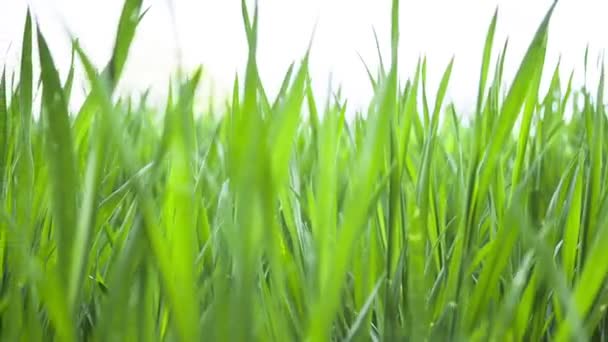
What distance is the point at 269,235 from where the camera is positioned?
0.62 feet

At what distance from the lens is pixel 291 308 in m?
0.30

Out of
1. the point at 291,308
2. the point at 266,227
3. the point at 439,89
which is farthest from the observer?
the point at 439,89

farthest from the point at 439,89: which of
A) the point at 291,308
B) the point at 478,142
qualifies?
the point at 291,308

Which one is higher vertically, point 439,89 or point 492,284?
point 439,89

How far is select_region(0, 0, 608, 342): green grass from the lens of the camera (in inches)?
7.8

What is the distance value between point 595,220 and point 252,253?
0.24 m

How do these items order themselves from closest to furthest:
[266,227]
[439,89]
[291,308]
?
[266,227] → [291,308] → [439,89]

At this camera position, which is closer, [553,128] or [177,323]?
[177,323]

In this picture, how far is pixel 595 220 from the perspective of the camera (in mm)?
345

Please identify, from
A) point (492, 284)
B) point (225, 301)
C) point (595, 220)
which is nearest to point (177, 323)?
point (225, 301)

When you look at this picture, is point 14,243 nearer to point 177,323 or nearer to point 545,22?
point 177,323

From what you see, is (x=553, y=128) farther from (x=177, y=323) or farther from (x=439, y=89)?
(x=177, y=323)

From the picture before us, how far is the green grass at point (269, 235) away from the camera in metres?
0.20

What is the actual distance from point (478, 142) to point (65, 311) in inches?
8.8
